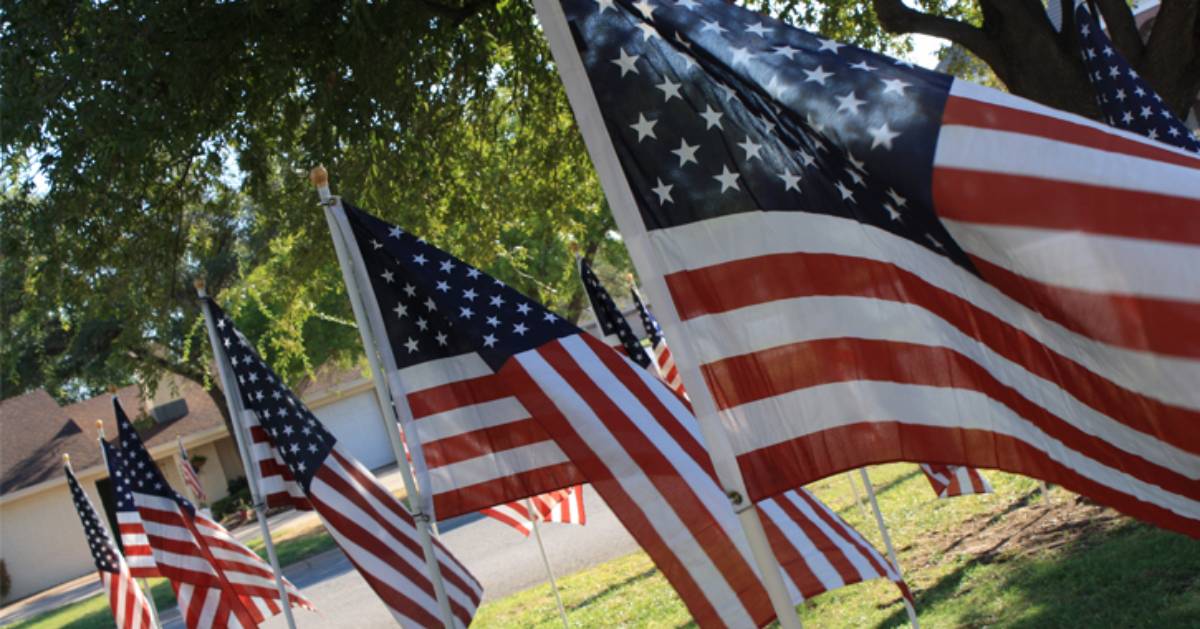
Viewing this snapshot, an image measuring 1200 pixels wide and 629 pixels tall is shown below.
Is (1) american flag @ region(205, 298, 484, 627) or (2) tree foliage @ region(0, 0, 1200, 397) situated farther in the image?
(2) tree foliage @ region(0, 0, 1200, 397)

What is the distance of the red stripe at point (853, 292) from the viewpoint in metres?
3.39

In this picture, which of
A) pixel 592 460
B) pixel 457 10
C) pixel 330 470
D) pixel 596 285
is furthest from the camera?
pixel 596 285

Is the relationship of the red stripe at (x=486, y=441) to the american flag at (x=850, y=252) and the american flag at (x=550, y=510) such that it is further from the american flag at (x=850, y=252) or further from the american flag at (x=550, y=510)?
the american flag at (x=550, y=510)

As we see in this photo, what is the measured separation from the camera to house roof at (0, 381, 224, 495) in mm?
36375

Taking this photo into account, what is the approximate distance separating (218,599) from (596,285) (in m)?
4.27

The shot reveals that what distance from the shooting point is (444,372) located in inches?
237

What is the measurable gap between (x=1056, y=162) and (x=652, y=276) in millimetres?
1137

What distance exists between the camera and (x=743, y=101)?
3717mm

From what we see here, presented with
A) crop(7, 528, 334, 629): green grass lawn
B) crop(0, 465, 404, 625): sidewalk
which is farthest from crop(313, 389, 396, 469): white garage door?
crop(7, 528, 334, 629): green grass lawn

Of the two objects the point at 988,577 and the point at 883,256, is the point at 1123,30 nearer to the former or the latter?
the point at 988,577

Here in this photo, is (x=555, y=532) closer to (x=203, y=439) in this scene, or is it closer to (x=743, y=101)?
(x=743, y=101)

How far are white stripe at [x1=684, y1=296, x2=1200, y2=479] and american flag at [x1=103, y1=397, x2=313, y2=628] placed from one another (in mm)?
6947

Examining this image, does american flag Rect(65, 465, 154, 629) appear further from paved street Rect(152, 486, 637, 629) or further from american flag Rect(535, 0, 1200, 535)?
american flag Rect(535, 0, 1200, 535)

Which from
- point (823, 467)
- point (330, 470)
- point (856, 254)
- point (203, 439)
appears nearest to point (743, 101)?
point (856, 254)
